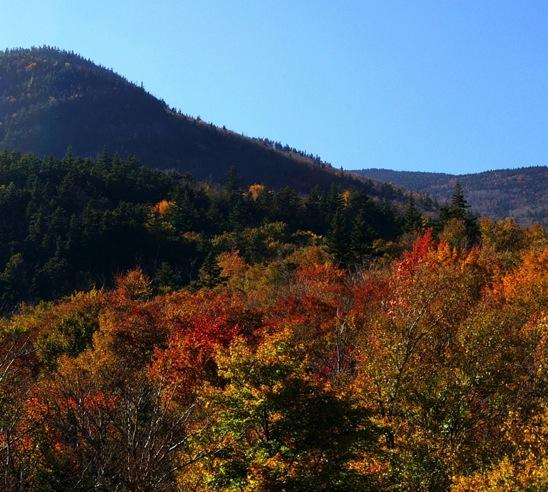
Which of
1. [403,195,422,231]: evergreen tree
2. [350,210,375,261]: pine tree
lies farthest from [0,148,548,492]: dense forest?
[350,210,375,261]: pine tree

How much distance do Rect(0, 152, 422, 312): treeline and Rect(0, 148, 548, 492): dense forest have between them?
36 cm

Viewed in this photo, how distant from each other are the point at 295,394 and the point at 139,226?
89.1 meters

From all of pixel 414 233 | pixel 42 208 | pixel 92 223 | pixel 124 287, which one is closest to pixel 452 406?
pixel 124 287

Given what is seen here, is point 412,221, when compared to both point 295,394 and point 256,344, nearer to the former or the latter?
point 256,344

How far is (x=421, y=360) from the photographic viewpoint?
29.2 meters

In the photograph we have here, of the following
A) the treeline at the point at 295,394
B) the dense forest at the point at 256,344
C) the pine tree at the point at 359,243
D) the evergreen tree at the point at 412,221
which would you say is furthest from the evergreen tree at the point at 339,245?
the evergreen tree at the point at 412,221

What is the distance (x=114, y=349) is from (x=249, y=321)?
10331mm

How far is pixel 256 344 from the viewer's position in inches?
1716

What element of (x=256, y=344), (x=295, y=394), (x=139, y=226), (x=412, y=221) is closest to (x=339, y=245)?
(x=412, y=221)

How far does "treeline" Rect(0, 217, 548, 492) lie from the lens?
1471 centimetres

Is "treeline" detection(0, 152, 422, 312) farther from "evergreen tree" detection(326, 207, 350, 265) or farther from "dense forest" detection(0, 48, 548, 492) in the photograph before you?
"dense forest" detection(0, 48, 548, 492)

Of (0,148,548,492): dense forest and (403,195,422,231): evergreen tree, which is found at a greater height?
(403,195,422,231): evergreen tree

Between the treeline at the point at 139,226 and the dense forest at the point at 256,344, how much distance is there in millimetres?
361

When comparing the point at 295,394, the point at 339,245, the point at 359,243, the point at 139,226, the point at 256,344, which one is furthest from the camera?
the point at 139,226
